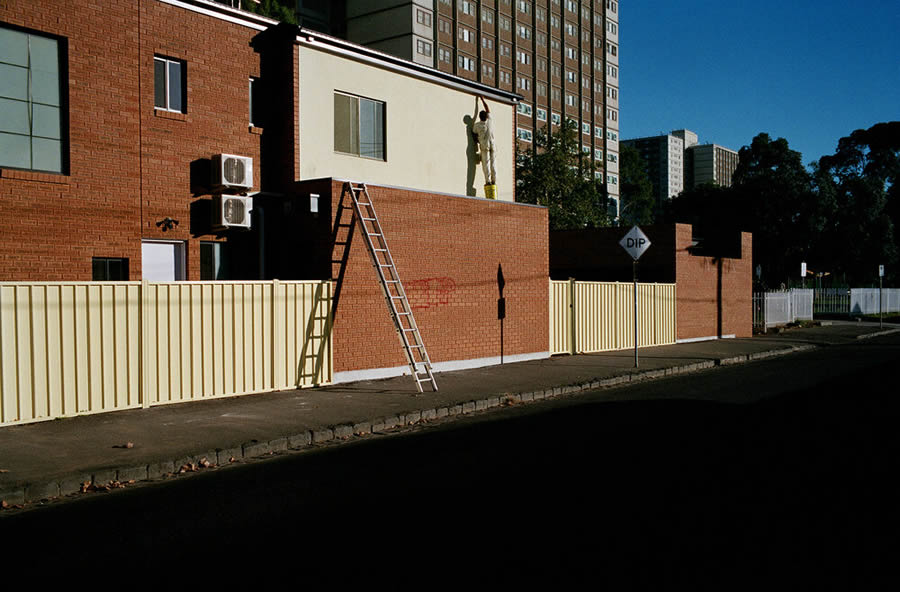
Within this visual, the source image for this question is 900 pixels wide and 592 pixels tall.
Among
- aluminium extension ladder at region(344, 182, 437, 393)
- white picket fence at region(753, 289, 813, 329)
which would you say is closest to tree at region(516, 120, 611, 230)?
white picket fence at region(753, 289, 813, 329)

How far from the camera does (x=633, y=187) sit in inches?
3979

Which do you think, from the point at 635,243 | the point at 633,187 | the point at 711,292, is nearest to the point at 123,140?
the point at 635,243

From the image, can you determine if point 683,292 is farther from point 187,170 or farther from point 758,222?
point 758,222

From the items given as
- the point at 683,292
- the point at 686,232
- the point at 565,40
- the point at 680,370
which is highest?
the point at 565,40

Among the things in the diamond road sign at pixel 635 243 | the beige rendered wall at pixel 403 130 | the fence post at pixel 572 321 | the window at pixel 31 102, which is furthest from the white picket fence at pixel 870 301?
the window at pixel 31 102

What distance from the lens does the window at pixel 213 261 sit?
46.2 ft

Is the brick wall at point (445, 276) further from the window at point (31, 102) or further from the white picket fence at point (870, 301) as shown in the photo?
the white picket fence at point (870, 301)

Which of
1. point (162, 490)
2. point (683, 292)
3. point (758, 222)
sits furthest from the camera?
point (758, 222)

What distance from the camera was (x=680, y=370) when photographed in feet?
55.9

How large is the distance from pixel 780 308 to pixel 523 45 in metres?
60.7

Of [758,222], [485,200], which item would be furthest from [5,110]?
[758,222]

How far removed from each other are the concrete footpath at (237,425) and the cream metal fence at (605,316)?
8.62 feet

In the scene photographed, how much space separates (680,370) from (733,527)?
12.0 metres

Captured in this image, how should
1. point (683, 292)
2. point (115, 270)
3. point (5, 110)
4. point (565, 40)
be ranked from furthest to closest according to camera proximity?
point (565, 40) < point (683, 292) < point (115, 270) < point (5, 110)
